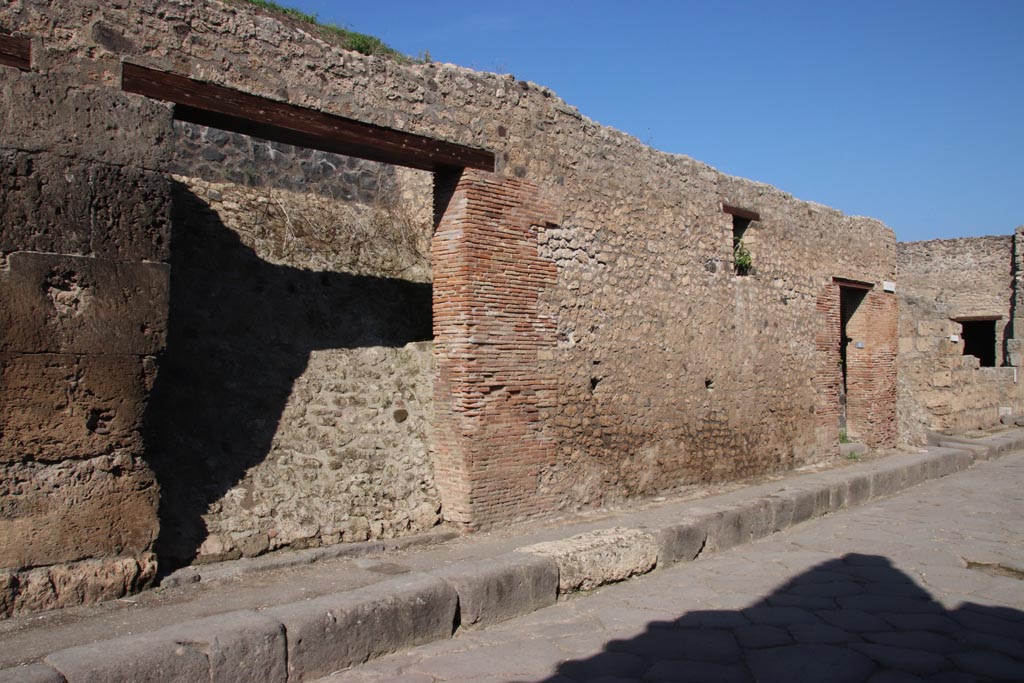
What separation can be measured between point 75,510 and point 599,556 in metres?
2.90

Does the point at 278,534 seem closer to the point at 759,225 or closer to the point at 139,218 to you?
the point at 139,218

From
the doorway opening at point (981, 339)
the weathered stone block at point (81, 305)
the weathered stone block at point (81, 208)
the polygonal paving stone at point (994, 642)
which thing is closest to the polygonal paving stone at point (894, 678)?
the polygonal paving stone at point (994, 642)

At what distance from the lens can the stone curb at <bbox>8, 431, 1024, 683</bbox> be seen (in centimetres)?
307

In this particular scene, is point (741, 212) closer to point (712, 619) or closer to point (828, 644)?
point (712, 619)

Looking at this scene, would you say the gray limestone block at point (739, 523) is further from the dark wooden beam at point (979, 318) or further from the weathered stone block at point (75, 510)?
the dark wooden beam at point (979, 318)

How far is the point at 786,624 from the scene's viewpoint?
4.28m

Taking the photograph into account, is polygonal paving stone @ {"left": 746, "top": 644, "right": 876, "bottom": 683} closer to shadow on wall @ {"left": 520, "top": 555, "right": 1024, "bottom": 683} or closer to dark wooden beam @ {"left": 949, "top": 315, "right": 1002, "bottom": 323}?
shadow on wall @ {"left": 520, "top": 555, "right": 1024, "bottom": 683}

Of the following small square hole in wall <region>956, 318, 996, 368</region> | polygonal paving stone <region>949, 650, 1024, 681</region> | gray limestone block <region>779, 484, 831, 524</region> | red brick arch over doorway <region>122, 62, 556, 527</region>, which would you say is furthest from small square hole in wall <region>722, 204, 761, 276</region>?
small square hole in wall <region>956, 318, 996, 368</region>

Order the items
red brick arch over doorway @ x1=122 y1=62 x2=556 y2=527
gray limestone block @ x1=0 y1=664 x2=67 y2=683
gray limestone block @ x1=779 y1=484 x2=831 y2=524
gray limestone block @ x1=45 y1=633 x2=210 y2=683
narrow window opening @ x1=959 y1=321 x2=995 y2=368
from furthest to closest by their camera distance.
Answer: narrow window opening @ x1=959 y1=321 x2=995 y2=368 → gray limestone block @ x1=779 y1=484 x2=831 y2=524 → red brick arch over doorway @ x1=122 y1=62 x2=556 y2=527 → gray limestone block @ x1=45 y1=633 x2=210 y2=683 → gray limestone block @ x1=0 y1=664 x2=67 y2=683

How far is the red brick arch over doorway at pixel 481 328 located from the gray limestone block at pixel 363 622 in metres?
1.74

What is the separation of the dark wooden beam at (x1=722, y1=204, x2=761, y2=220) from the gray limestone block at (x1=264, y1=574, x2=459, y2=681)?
587 centimetres

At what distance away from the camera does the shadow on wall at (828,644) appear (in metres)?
3.57

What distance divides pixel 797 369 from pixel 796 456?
3.33 feet

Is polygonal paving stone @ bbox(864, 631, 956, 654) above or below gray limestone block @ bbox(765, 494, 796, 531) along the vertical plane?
below
